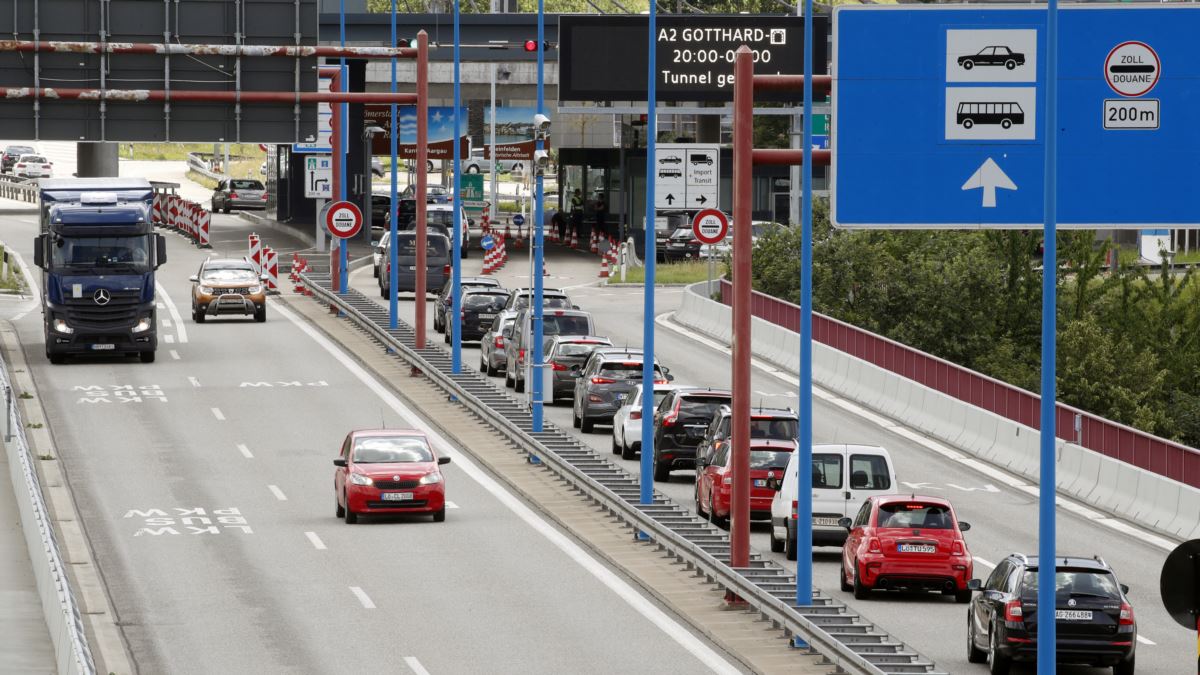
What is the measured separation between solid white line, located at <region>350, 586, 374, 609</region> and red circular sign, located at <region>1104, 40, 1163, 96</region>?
1039cm

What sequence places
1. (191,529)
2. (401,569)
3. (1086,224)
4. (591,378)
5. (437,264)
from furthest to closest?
(437,264) < (591,378) < (191,529) < (401,569) < (1086,224)

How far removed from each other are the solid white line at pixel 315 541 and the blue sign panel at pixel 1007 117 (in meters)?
11.8

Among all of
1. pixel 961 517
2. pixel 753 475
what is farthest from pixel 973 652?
pixel 961 517

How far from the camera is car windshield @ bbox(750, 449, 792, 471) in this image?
3153cm

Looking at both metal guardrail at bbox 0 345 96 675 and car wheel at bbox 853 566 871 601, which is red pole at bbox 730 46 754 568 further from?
metal guardrail at bbox 0 345 96 675

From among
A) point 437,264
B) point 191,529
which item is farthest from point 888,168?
point 437,264

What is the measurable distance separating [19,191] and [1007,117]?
98.5 meters

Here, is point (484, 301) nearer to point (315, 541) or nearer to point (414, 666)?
point (315, 541)

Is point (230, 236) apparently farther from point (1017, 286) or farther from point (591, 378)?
point (591, 378)

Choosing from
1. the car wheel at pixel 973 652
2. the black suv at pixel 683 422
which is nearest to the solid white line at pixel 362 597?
the car wheel at pixel 973 652

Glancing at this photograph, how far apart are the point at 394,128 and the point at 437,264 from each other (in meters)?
7.74

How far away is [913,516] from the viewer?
26.5 meters

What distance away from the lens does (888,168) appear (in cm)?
2083

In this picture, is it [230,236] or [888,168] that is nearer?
[888,168]
